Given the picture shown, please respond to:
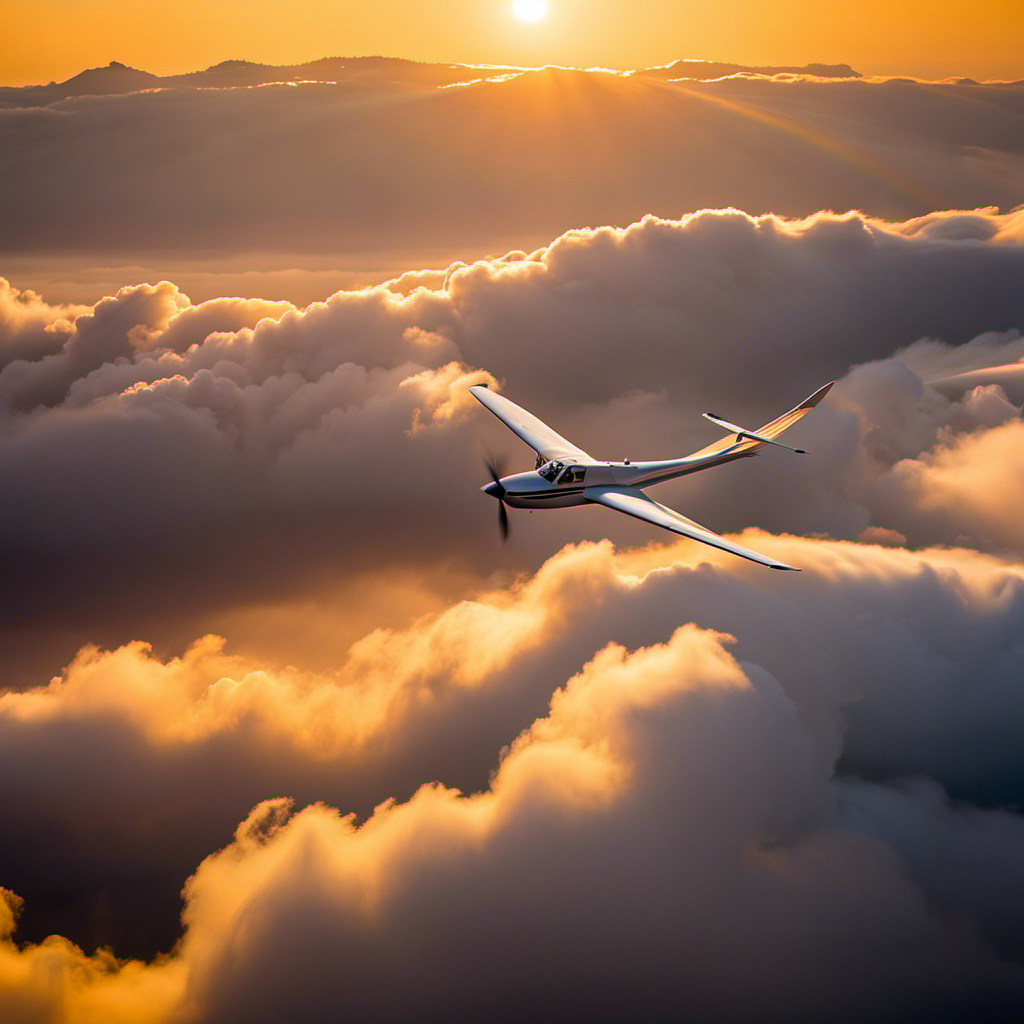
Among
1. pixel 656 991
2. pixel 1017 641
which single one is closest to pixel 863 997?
pixel 656 991

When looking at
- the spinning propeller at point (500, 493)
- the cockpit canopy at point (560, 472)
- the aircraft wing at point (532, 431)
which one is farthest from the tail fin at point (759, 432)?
the spinning propeller at point (500, 493)

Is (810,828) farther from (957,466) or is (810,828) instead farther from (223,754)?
(223,754)

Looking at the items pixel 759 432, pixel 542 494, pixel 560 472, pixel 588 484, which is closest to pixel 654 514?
pixel 588 484

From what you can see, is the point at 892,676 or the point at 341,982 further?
the point at 892,676

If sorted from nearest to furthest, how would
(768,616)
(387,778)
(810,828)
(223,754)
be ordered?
1. (810,828)
2. (768,616)
3. (387,778)
4. (223,754)

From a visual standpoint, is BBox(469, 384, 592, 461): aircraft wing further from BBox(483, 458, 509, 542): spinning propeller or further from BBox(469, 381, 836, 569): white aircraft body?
BBox(483, 458, 509, 542): spinning propeller

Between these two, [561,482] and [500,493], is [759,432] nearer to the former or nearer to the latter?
[561,482]

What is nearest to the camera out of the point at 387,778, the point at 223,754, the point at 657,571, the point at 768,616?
the point at 768,616
